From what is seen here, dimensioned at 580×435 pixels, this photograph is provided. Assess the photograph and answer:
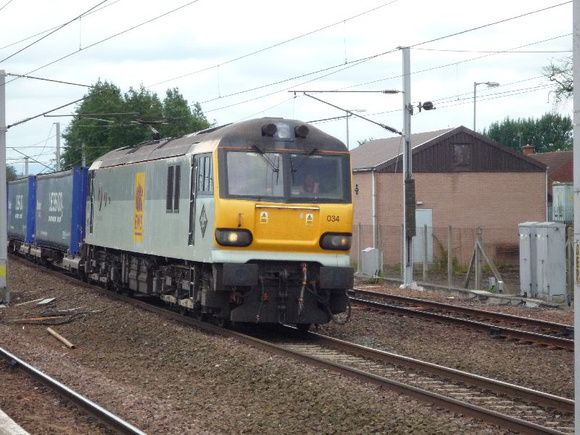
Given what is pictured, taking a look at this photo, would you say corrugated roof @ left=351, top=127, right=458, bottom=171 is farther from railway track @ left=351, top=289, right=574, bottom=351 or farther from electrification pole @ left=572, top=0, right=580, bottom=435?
electrification pole @ left=572, top=0, right=580, bottom=435

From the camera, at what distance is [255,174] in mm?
14766

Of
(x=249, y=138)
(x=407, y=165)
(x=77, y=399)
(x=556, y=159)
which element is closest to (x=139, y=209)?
(x=249, y=138)

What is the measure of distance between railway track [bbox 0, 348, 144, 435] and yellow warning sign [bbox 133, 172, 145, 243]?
18.7 feet

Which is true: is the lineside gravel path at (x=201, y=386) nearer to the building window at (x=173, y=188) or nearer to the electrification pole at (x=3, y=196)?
the building window at (x=173, y=188)

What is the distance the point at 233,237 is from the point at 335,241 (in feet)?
5.15

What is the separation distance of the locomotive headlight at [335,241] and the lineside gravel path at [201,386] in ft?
6.52

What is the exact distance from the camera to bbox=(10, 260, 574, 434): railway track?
9312 mm

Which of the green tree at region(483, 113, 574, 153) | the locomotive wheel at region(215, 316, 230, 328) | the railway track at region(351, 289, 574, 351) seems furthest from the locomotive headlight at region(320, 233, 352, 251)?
the green tree at region(483, 113, 574, 153)

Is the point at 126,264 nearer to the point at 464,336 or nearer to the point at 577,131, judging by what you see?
the point at 464,336

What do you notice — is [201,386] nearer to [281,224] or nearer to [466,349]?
[281,224]

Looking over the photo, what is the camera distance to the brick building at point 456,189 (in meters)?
39.6

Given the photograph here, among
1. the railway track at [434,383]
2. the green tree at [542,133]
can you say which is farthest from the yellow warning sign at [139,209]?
the green tree at [542,133]

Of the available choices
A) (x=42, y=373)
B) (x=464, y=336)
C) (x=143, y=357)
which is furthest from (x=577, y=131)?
(x=464, y=336)

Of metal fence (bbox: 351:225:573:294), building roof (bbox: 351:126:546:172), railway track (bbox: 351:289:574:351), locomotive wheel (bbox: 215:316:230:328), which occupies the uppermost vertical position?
building roof (bbox: 351:126:546:172)
